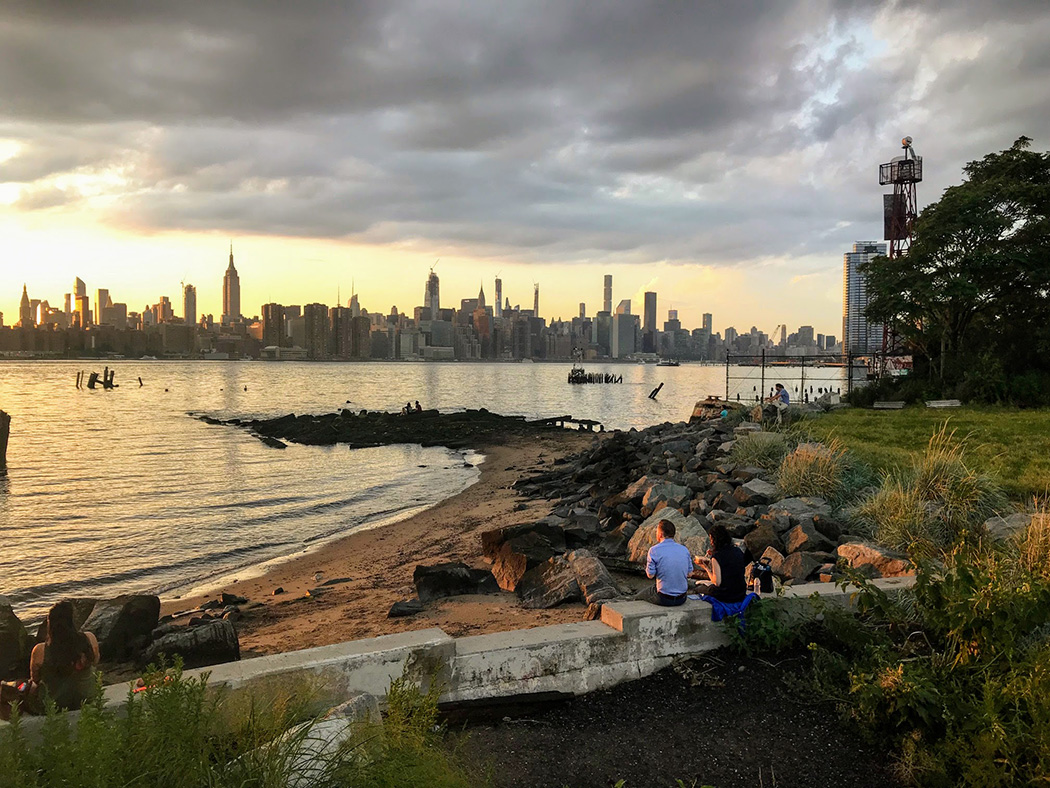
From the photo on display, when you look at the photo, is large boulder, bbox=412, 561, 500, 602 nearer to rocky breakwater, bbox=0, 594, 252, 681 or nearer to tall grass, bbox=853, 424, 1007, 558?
rocky breakwater, bbox=0, 594, 252, 681

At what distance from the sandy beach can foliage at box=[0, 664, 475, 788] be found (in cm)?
425

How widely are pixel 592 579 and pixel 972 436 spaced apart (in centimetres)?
1231

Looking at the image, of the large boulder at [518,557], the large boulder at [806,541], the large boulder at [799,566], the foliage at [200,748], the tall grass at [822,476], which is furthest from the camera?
the tall grass at [822,476]

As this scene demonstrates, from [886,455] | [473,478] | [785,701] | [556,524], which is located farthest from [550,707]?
[473,478]

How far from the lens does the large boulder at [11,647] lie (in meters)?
7.90

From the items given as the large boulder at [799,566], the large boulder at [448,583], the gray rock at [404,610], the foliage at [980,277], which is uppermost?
the foliage at [980,277]

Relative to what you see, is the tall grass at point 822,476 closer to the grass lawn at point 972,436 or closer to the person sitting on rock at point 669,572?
the grass lawn at point 972,436

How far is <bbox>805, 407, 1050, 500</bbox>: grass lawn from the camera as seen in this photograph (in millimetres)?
11977

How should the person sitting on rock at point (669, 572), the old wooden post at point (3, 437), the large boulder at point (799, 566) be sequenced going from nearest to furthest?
the person sitting on rock at point (669, 572), the large boulder at point (799, 566), the old wooden post at point (3, 437)

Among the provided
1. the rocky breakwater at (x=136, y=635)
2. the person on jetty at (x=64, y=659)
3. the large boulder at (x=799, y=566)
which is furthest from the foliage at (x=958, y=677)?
the rocky breakwater at (x=136, y=635)

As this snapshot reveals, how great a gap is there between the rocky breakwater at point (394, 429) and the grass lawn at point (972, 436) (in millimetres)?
20254

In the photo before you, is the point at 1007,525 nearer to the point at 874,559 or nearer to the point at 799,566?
the point at 874,559

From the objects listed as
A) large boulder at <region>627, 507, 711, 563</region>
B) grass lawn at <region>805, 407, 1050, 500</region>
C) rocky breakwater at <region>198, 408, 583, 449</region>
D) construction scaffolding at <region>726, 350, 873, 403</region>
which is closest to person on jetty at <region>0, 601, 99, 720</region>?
large boulder at <region>627, 507, 711, 563</region>

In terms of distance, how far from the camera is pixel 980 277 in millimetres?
28172
